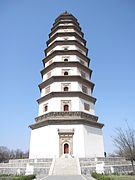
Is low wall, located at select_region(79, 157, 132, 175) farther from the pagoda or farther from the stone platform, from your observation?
the pagoda

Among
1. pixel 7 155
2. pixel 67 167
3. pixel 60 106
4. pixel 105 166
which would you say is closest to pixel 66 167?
pixel 67 167

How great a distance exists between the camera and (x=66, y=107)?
16.5m

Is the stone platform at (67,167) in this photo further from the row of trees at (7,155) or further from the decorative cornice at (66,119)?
the row of trees at (7,155)

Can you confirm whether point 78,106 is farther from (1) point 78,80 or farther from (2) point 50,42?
(2) point 50,42

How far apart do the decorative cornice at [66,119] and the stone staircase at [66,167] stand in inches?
149

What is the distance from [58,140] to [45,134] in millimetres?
1396

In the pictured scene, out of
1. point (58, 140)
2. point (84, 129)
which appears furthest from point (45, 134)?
point (84, 129)

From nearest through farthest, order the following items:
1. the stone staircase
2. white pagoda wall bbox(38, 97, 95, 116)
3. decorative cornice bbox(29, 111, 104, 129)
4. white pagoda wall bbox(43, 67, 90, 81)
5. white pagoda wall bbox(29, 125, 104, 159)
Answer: the stone staircase < white pagoda wall bbox(29, 125, 104, 159) < decorative cornice bbox(29, 111, 104, 129) < white pagoda wall bbox(38, 97, 95, 116) < white pagoda wall bbox(43, 67, 90, 81)

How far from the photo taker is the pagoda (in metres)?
14.7

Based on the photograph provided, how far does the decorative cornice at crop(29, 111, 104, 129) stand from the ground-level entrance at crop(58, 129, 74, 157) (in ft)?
2.78

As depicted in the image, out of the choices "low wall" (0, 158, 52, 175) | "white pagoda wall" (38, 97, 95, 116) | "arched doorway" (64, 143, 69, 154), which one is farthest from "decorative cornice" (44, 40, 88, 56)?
"low wall" (0, 158, 52, 175)

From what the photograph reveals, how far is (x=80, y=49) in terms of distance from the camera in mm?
20625

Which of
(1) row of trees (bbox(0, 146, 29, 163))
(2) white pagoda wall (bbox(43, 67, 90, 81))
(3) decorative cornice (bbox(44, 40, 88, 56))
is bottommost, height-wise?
(1) row of trees (bbox(0, 146, 29, 163))

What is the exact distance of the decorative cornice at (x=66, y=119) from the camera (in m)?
15.3
